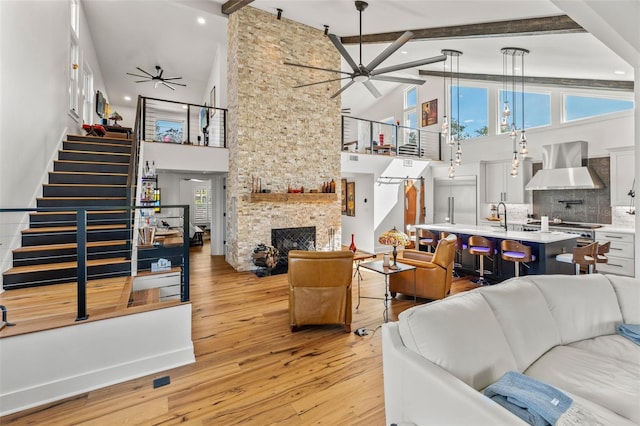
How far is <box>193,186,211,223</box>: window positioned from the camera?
12.0m

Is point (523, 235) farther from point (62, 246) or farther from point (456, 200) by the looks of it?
point (62, 246)

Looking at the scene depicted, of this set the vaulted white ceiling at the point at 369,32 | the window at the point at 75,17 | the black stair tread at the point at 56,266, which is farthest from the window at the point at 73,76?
the black stair tread at the point at 56,266

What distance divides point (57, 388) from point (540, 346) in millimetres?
3634

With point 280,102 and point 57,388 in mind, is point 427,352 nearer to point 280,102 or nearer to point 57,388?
point 57,388

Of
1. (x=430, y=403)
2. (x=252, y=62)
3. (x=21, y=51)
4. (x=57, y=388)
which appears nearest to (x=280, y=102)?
(x=252, y=62)

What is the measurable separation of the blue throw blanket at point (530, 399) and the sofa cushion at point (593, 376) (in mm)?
494

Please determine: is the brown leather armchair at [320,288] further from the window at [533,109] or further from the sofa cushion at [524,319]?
the window at [533,109]

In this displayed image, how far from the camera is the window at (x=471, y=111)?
28.3 ft

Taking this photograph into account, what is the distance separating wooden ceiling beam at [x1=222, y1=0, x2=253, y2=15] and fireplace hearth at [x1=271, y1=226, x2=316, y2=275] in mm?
4547

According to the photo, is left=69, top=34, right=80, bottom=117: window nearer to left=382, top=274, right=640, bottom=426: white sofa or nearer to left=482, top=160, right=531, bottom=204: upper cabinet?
left=382, top=274, right=640, bottom=426: white sofa

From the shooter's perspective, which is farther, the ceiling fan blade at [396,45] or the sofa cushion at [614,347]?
the ceiling fan blade at [396,45]

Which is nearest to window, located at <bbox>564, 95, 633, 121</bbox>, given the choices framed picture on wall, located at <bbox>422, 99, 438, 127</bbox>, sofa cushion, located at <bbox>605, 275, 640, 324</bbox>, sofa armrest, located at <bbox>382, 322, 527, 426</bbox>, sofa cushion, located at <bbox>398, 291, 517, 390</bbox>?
framed picture on wall, located at <bbox>422, 99, 438, 127</bbox>

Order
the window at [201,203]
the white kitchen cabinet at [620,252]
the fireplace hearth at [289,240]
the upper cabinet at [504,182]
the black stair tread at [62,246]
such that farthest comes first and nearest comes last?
the window at [201,203], the upper cabinet at [504,182], the fireplace hearth at [289,240], the white kitchen cabinet at [620,252], the black stair tread at [62,246]

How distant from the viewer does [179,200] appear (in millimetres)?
11219
